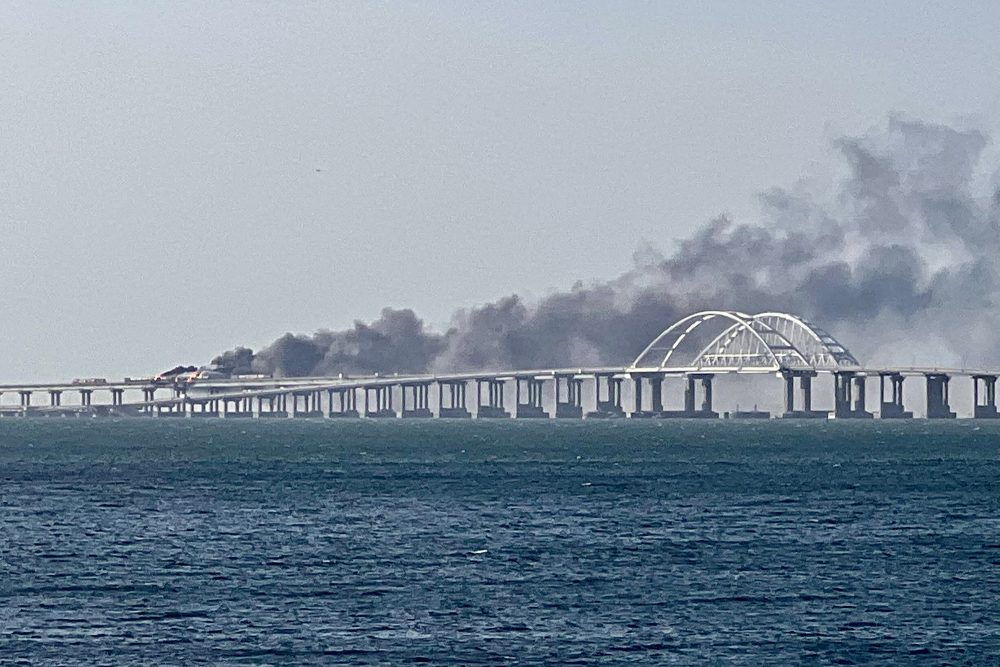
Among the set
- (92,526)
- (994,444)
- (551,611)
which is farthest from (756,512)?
(994,444)

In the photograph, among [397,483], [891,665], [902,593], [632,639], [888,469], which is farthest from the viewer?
[888,469]

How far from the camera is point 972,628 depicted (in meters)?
47.3

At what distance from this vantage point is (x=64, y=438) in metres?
195

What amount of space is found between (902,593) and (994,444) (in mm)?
129649

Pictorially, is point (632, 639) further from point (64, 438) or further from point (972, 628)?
point (64, 438)

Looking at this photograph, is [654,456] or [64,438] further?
[64,438]

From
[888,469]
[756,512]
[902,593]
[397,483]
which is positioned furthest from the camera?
[888,469]

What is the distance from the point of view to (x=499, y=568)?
58.8m

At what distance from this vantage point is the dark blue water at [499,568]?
147 feet

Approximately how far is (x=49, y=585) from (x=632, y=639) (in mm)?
16506

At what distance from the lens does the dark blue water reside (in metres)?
44.8

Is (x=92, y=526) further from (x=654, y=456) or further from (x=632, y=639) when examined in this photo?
(x=654, y=456)

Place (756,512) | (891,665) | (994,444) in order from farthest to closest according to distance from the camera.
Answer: (994,444)
(756,512)
(891,665)

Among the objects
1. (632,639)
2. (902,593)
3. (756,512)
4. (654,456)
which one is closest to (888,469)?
(654,456)
